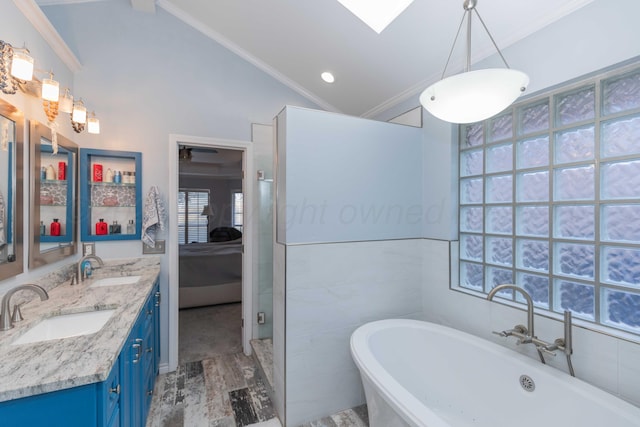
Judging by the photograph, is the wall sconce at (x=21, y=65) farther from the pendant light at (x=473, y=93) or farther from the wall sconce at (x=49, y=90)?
the pendant light at (x=473, y=93)

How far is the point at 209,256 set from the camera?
4117mm

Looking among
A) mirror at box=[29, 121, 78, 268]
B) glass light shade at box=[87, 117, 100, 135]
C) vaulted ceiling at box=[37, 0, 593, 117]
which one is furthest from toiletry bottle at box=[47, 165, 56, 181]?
vaulted ceiling at box=[37, 0, 593, 117]

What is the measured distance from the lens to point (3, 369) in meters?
0.93

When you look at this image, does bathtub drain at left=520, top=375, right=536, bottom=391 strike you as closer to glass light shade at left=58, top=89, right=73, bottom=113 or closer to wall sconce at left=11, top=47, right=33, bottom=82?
wall sconce at left=11, top=47, right=33, bottom=82

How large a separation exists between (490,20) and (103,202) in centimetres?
305

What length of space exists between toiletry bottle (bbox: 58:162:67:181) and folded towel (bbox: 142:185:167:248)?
556 mm

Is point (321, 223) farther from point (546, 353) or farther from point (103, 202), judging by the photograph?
point (103, 202)

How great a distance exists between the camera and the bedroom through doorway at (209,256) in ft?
10.3

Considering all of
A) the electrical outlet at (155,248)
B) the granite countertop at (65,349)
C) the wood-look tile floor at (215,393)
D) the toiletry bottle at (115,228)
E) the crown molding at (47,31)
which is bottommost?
the wood-look tile floor at (215,393)

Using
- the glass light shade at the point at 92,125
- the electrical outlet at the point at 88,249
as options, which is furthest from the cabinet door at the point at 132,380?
the glass light shade at the point at 92,125

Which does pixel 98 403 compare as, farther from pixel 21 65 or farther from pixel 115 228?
pixel 115 228

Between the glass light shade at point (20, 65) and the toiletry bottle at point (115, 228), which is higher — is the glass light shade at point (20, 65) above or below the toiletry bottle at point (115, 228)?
above

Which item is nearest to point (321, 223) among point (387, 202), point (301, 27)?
point (387, 202)

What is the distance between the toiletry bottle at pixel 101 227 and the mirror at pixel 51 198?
162 mm
